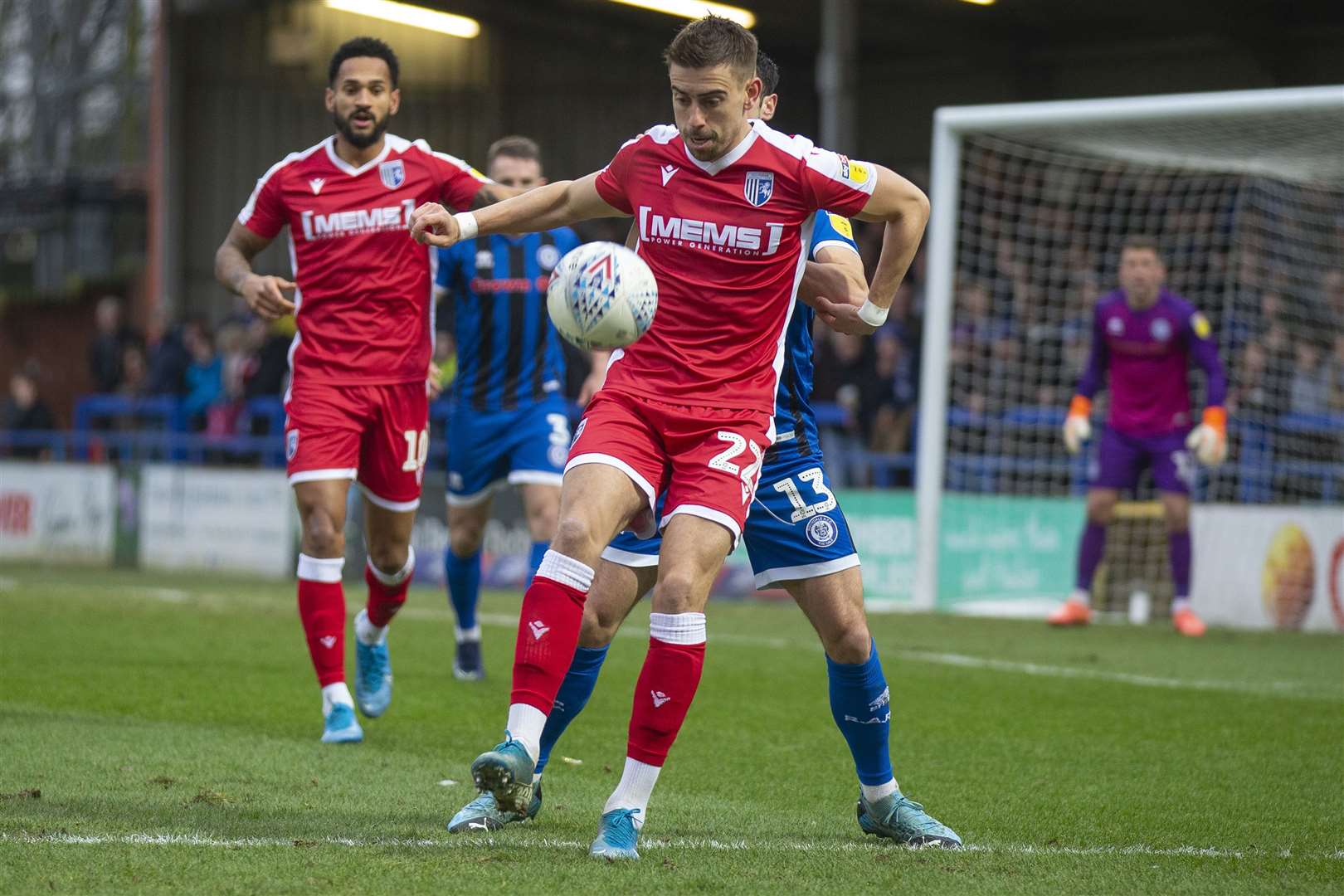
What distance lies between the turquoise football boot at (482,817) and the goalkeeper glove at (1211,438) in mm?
7653

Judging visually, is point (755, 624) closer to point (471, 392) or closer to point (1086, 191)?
point (471, 392)

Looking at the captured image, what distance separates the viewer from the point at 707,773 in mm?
5848

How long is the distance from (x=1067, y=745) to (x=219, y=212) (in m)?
21.7

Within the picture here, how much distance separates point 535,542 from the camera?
25.9 feet

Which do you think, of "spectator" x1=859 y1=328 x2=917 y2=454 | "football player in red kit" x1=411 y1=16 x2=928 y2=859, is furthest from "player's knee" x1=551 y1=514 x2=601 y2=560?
"spectator" x1=859 y1=328 x2=917 y2=454

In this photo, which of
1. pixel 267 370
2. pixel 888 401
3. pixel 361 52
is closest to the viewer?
pixel 361 52

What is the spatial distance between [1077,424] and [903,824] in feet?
23.8

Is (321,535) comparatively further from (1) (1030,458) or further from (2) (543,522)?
(1) (1030,458)

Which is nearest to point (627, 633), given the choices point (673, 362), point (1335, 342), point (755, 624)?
point (755, 624)

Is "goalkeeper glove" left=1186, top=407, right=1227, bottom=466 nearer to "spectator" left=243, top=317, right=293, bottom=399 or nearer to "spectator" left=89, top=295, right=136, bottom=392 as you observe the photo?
"spectator" left=243, top=317, right=293, bottom=399

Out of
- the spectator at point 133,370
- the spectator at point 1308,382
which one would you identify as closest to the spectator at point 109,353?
the spectator at point 133,370

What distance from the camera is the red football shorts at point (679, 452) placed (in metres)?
4.48

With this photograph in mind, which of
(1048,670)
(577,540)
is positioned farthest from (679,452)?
(1048,670)

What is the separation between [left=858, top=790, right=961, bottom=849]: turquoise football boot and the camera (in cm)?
468
